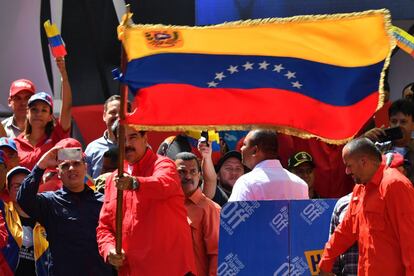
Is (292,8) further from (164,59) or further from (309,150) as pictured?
(164,59)

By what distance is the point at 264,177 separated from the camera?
9.24m

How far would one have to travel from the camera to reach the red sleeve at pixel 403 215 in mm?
8234

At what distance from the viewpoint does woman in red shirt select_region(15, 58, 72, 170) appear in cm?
1033

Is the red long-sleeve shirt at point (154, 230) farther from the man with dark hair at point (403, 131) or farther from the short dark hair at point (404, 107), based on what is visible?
the short dark hair at point (404, 107)

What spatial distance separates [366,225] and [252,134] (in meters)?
1.45

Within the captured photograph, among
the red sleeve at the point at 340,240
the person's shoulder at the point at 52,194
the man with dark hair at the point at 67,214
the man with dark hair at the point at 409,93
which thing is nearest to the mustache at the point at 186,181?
the man with dark hair at the point at 67,214

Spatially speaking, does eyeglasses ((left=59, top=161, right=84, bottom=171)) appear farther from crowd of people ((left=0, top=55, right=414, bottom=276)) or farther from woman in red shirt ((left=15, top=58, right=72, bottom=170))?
woman in red shirt ((left=15, top=58, right=72, bottom=170))

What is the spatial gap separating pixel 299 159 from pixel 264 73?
2.23m

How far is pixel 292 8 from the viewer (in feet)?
37.3

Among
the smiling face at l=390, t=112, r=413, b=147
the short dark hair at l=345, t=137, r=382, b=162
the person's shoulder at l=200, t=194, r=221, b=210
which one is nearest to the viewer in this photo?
the short dark hair at l=345, t=137, r=382, b=162

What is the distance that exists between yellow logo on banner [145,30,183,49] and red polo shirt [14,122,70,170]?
7.12ft

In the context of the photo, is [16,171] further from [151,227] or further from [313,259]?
[313,259]

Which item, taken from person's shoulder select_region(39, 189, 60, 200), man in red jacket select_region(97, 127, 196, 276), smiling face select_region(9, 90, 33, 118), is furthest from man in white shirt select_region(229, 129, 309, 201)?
smiling face select_region(9, 90, 33, 118)

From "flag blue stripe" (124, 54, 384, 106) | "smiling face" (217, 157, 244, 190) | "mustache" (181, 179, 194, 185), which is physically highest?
"flag blue stripe" (124, 54, 384, 106)
